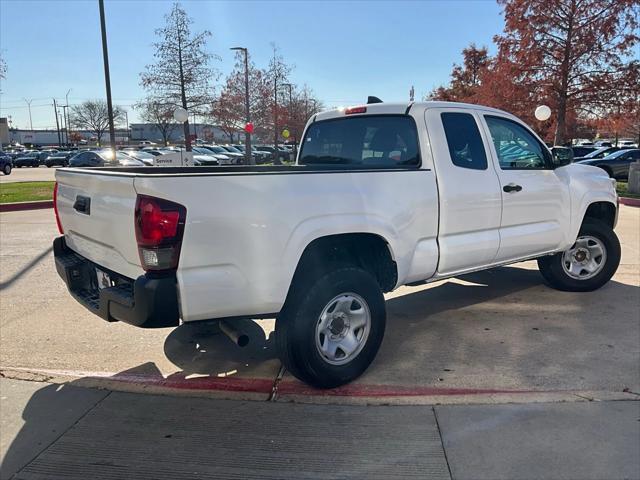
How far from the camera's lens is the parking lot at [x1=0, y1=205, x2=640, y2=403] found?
143 inches

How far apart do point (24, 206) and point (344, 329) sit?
533 inches

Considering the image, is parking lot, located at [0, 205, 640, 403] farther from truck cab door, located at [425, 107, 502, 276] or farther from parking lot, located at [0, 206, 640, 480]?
truck cab door, located at [425, 107, 502, 276]

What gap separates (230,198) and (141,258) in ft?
2.00

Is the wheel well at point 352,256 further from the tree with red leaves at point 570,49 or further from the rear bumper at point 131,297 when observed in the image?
the tree with red leaves at point 570,49

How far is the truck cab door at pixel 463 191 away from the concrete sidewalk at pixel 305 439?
1.41m

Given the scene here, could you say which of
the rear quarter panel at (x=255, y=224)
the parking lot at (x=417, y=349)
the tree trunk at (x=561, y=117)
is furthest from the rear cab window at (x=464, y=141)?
the tree trunk at (x=561, y=117)

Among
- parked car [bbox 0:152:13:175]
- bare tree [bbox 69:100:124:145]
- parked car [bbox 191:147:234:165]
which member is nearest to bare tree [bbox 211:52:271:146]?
parked car [bbox 191:147:234:165]

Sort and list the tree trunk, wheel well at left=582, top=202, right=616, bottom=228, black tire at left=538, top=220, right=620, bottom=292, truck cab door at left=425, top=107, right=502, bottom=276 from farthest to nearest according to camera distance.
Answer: the tree trunk < wheel well at left=582, top=202, right=616, bottom=228 < black tire at left=538, top=220, right=620, bottom=292 < truck cab door at left=425, top=107, right=502, bottom=276

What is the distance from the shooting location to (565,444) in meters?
2.90

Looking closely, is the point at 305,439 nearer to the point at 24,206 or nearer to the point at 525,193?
the point at 525,193

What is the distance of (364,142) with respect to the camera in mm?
4645

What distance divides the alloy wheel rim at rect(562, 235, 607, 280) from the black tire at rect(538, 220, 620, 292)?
0.10 ft

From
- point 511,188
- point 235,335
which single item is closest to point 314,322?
point 235,335

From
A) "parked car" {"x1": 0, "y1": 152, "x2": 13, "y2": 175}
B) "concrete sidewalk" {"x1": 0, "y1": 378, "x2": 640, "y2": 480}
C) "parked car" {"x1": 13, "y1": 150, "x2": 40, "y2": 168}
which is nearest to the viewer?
"concrete sidewalk" {"x1": 0, "y1": 378, "x2": 640, "y2": 480}
